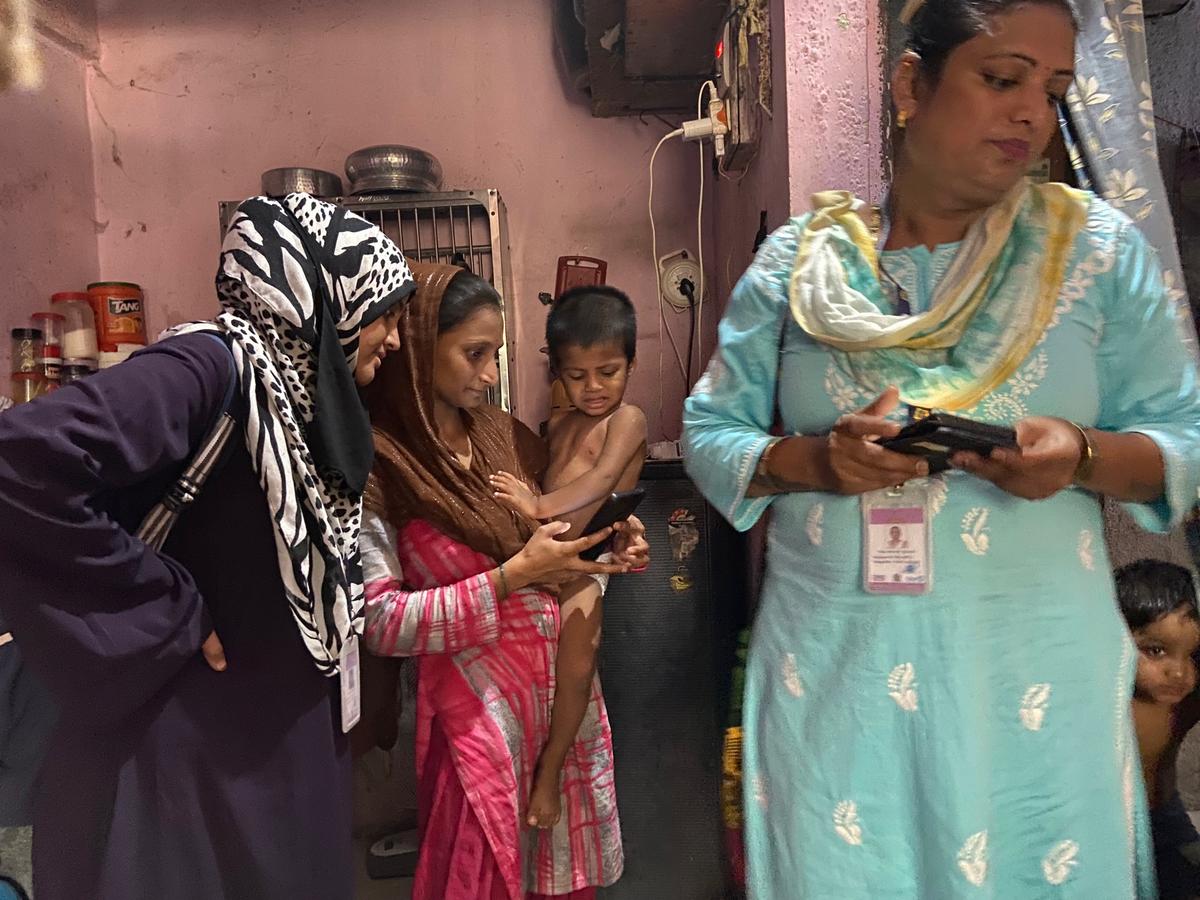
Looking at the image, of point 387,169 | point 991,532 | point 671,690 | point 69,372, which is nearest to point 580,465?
point 671,690

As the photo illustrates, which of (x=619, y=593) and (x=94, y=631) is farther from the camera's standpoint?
(x=619, y=593)

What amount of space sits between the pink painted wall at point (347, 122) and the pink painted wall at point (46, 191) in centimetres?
→ 7

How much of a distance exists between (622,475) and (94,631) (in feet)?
3.08

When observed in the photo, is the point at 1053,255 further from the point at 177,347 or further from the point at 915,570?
the point at 177,347

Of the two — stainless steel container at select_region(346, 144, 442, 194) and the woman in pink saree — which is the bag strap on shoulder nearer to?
the woman in pink saree

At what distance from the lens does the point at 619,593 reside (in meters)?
1.58

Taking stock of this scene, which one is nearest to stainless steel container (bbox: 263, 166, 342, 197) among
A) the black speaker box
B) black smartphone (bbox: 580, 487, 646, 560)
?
the black speaker box

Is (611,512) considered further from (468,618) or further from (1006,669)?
(1006,669)

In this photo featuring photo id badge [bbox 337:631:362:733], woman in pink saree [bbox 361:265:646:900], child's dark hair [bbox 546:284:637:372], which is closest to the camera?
photo id badge [bbox 337:631:362:733]

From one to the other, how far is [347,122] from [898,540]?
7.63 feet

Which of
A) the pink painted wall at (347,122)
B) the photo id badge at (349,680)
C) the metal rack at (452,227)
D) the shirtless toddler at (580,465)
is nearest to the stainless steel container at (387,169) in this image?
the metal rack at (452,227)

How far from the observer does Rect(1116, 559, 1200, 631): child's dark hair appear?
1.25 m

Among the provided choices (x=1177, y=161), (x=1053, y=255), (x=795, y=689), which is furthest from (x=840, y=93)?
(x=795, y=689)

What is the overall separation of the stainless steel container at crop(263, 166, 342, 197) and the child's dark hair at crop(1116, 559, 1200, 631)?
2.17m
